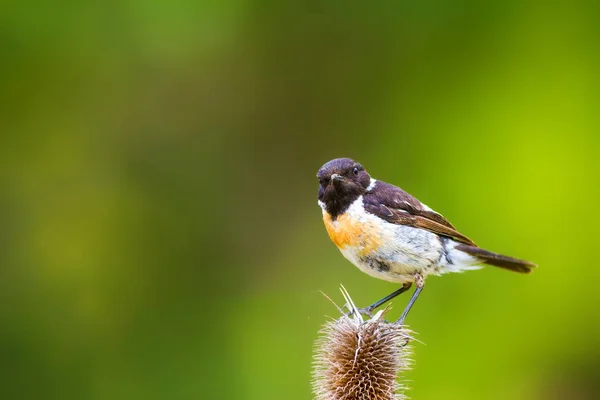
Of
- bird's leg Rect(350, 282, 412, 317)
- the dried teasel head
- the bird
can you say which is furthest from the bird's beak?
bird's leg Rect(350, 282, 412, 317)

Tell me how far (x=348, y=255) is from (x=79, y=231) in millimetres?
5575

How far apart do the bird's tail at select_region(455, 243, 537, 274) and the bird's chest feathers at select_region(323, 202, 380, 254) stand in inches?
23.6

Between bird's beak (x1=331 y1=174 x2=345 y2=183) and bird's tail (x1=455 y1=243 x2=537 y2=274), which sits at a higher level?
bird's tail (x1=455 y1=243 x2=537 y2=274)

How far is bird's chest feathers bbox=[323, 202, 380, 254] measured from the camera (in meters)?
4.66

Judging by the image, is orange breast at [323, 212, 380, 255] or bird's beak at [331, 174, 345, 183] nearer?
bird's beak at [331, 174, 345, 183]

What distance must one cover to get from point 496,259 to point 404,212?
2.06 ft

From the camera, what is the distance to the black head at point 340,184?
→ 4543 millimetres

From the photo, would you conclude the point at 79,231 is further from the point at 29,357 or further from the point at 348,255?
the point at 348,255

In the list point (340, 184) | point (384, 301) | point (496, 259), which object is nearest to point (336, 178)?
point (340, 184)

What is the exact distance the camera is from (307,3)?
32.2 ft

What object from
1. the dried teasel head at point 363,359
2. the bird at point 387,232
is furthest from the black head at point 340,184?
the dried teasel head at point 363,359

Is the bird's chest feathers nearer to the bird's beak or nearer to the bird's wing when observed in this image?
the bird's wing

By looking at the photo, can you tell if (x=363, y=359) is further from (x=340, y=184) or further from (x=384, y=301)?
(x=340, y=184)

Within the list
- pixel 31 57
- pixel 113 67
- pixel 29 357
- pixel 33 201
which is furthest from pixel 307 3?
pixel 29 357
